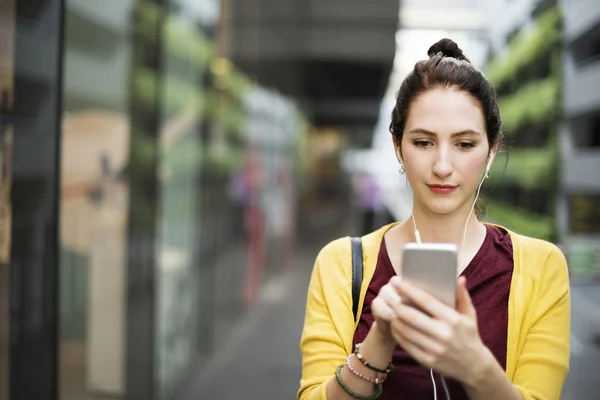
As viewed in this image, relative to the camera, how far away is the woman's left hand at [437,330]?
3.31 feet

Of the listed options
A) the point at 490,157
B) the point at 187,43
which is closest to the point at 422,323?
the point at 490,157

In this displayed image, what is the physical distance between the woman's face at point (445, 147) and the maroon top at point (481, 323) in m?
0.13

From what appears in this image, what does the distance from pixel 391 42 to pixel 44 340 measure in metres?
3.58

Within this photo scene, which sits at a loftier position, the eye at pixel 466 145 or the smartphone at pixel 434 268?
the eye at pixel 466 145

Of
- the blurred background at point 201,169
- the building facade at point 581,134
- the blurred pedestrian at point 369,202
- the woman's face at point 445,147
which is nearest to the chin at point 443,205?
the woman's face at point 445,147

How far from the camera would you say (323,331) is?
130 centimetres

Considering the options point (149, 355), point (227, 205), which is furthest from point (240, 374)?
point (227, 205)

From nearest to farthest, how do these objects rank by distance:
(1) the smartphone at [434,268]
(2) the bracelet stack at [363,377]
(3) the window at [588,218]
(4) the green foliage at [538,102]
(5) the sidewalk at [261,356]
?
(1) the smartphone at [434,268], (2) the bracelet stack at [363,377], (3) the window at [588,218], (5) the sidewalk at [261,356], (4) the green foliage at [538,102]

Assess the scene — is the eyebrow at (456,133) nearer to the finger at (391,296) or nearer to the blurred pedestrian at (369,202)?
the finger at (391,296)

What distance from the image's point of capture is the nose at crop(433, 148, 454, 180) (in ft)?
3.94

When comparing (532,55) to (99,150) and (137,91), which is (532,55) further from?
(99,150)

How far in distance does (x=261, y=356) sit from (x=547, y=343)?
4423mm

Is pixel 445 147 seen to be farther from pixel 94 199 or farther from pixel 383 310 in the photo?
pixel 94 199

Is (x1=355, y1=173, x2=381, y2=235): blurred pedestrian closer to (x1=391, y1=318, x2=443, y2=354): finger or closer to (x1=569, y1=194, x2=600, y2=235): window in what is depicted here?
(x1=569, y1=194, x2=600, y2=235): window
